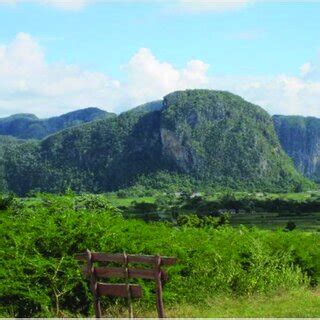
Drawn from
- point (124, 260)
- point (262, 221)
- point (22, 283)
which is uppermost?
point (124, 260)

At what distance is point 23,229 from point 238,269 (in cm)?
513

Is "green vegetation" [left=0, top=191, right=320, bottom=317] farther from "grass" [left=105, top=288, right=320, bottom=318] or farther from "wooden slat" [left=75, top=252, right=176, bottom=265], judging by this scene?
"wooden slat" [left=75, top=252, right=176, bottom=265]

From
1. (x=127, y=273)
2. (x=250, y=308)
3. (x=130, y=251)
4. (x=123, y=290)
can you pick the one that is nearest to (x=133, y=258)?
(x=127, y=273)

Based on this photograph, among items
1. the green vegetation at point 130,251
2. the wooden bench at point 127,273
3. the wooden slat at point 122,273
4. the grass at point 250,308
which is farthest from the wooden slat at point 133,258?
the grass at point 250,308

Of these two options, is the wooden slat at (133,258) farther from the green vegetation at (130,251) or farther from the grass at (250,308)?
the grass at (250,308)

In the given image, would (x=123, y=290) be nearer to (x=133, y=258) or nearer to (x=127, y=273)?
(x=127, y=273)

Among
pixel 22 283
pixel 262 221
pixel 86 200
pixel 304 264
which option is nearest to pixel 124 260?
pixel 22 283

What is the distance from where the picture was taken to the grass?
11634 millimetres

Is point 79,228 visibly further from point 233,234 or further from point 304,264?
point 304,264

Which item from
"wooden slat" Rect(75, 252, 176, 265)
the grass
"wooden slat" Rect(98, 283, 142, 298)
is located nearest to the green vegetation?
the grass

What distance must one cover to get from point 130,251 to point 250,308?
2732 millimetres

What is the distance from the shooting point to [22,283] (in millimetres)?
11766

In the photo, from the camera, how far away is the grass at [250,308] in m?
11.6

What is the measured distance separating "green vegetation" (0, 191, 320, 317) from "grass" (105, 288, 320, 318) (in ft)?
0.07
